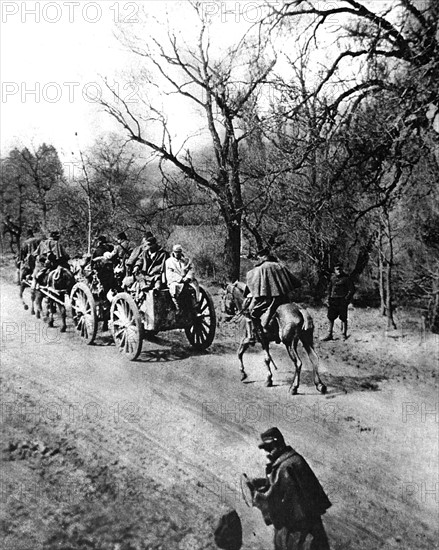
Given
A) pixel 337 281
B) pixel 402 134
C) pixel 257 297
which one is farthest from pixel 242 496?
pixel 402 134

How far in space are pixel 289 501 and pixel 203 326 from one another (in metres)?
2.63

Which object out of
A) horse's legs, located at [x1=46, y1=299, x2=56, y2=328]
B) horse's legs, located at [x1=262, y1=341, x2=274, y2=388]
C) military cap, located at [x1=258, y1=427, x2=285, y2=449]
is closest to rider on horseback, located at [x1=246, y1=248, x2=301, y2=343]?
horse's legs, located at [x1=262, y1=341, x2=274, y2=388]

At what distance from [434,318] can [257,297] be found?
1.88m

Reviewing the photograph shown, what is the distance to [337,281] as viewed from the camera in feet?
16.7

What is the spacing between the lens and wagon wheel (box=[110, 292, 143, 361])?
16.0 ft

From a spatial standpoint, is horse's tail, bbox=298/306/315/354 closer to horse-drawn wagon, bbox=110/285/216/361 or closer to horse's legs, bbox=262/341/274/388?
horse's legs, bbox=262/341/274/388

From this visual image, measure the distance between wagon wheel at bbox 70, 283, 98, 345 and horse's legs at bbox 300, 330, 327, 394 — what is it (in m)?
2.16

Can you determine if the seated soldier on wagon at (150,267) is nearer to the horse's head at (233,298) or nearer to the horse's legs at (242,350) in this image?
the horse's head at (233,298)

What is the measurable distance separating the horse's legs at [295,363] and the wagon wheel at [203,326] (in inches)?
36.1

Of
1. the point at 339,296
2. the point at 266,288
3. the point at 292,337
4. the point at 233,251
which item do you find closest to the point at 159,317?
the point at 233,251

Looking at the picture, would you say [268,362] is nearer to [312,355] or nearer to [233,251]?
[312,355]

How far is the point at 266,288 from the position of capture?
468 cm

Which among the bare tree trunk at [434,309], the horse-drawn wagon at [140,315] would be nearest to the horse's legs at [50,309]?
the horse-drawn wagon at [140,315]

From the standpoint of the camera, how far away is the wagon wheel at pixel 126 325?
486 cm
